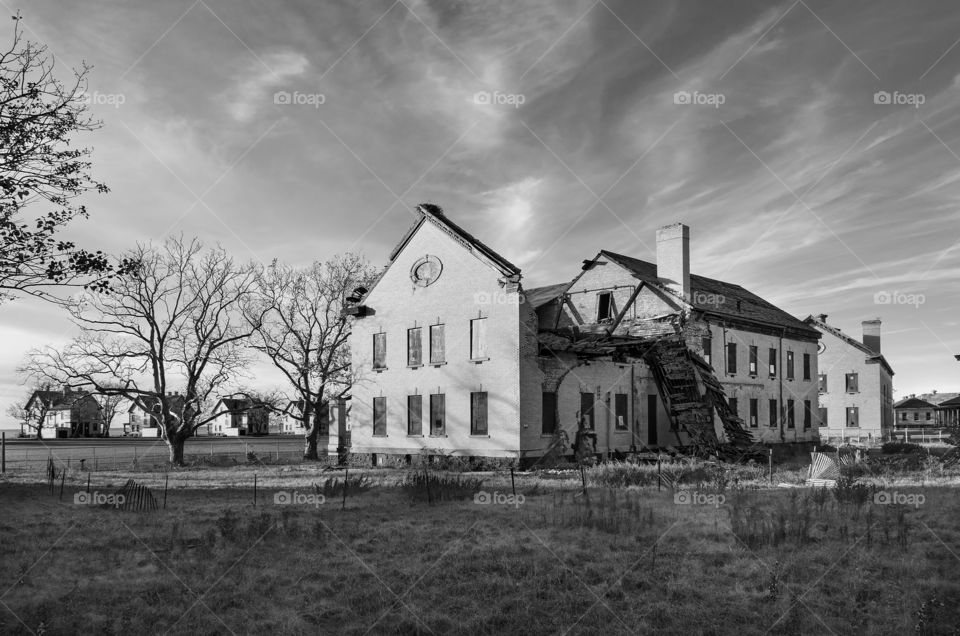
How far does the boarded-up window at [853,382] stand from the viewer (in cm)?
5288

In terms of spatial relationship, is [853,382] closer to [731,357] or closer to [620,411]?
[731,357]

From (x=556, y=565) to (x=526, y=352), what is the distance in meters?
16.9

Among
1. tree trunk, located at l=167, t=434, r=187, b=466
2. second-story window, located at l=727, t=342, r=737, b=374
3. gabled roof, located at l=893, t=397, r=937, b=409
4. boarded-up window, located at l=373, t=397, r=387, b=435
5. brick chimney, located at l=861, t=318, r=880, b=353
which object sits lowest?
gabled roof, located at l=893, t=397, r=937, b=409

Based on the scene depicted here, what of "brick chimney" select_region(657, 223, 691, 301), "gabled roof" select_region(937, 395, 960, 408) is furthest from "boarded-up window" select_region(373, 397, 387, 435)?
"gabled roof" select_region(937, 395, 960, 408)

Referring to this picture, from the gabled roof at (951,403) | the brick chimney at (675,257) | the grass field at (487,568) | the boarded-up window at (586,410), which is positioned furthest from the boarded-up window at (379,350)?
the gabled roof at (951,403)

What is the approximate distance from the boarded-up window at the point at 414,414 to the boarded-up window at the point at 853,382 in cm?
3814

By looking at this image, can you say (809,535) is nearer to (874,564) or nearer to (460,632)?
(874,564)

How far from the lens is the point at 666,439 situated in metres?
34.7

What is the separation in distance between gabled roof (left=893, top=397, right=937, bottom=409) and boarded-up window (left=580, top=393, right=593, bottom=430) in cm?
7243

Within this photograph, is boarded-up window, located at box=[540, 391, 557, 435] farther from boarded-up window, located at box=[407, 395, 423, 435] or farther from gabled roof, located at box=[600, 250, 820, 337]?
gabled roof, located at box=[600, 250, 820, 337]

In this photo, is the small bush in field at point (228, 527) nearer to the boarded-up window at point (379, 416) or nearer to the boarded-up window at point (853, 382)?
the boarded-up window at point (379, 416)

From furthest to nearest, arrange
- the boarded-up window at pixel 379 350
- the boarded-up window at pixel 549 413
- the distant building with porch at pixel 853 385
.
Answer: the distant building with porch at pixel 853 385, the boarded-up window at pixel 379 350, the boarded-up window at pixel 549 413

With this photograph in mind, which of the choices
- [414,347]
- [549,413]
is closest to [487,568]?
[549,413]

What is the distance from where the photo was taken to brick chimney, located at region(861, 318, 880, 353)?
176 ft
